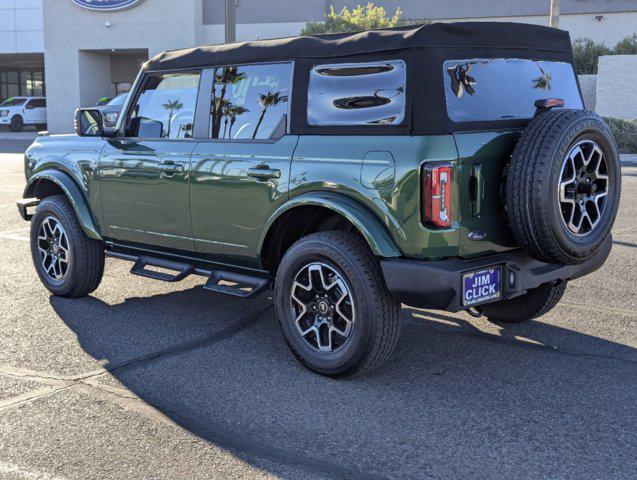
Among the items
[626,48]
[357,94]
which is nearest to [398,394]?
[357,94]

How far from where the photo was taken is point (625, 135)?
21.4m

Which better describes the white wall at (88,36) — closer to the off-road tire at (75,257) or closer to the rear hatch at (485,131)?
the off-road tire at (75,257)

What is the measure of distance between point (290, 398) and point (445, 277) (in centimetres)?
106

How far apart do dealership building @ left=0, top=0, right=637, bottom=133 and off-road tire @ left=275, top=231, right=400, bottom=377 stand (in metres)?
31.9

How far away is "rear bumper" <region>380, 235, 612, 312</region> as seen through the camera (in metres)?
4.11

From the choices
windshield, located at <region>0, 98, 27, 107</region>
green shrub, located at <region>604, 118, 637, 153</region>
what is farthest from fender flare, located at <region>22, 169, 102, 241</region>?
windshield, located at <region>0, 98, 27, 107</region>

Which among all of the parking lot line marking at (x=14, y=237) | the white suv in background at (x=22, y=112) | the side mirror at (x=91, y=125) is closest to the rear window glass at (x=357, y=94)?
the side mirror at (x=91, y=125)

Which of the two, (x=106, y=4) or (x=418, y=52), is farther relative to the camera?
(x=106, y=4)

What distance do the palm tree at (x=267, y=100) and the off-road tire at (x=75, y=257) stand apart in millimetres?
2029

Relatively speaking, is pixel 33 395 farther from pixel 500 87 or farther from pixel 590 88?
pixel 590 88

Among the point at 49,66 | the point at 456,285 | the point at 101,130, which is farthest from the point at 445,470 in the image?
the point at 49,66

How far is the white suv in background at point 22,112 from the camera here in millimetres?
38594

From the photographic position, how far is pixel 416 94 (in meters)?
4.25

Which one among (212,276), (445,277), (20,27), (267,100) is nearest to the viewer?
(445,277)
